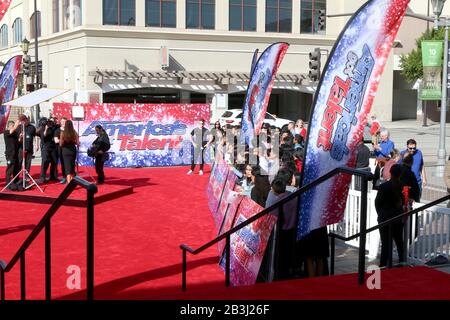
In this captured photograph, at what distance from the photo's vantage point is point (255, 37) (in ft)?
155

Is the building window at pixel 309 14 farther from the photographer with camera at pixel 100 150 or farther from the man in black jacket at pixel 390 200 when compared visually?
the man in black jacket at pixel 390 200

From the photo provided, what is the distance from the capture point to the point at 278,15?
48.2 m

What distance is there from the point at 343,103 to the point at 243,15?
1615 inches

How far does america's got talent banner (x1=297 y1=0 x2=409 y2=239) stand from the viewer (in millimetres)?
7498

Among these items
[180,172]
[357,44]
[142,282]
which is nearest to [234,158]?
[180,172]

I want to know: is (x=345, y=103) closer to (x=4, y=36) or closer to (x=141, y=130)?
(x=141, y=130)

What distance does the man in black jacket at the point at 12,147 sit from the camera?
52.2 ft

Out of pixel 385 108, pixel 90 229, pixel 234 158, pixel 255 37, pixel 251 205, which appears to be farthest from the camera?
pixel 385 108

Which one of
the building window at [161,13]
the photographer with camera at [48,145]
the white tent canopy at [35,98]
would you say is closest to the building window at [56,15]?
the building window at [161,13]

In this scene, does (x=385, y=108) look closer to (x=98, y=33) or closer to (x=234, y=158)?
(x=98, y=33)

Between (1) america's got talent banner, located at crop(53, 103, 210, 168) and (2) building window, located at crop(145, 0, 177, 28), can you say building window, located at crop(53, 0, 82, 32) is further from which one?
(1) america's got talent banner, located at crop(53, 103, 210, 168)

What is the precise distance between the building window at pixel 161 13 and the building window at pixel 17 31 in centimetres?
1844

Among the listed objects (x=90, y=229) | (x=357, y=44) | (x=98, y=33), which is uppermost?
(x=98, y=33)

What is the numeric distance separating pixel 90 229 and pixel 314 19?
46.5m
